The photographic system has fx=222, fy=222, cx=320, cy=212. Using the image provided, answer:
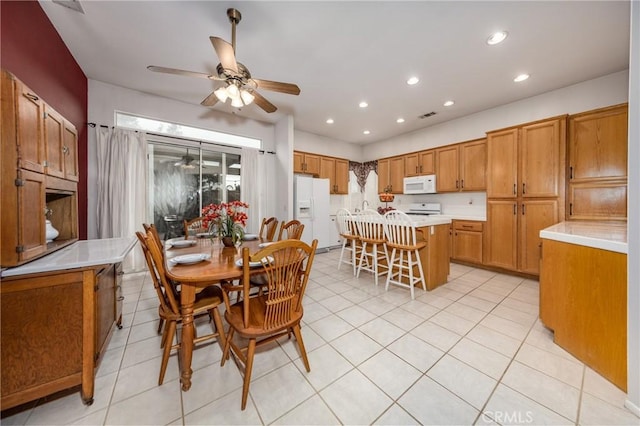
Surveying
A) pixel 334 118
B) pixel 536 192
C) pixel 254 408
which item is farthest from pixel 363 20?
pixel 536 192

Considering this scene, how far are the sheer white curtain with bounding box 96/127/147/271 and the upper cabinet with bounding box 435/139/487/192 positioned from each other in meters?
5.35

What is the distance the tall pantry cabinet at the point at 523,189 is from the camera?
3168 millimetres

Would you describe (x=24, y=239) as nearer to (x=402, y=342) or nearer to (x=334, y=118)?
(x=402, y=342)

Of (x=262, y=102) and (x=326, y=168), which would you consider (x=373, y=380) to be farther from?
(x=326, y=168)

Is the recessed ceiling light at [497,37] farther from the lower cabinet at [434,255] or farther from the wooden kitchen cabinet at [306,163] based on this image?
the wooden kitchen cabinet at [306,163]

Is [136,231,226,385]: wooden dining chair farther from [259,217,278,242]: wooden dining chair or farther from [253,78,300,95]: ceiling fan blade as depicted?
[253,78,300,95]: ceiling fan blade

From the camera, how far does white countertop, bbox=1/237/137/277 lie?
1184mm

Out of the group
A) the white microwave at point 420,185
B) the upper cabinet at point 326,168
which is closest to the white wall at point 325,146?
the upper cabinet at point 326,168

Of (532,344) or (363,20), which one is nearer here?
(532,344)

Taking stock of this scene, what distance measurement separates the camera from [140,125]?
349cm

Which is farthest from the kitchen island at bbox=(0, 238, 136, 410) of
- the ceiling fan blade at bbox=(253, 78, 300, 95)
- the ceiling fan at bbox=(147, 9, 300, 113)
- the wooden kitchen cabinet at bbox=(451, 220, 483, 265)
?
the wooden kitchen cabinet at bbox=(451, 220, 483, 265)

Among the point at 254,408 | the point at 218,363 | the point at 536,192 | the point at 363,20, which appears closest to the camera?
the point at 254,408

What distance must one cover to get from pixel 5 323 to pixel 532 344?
3.52 meters

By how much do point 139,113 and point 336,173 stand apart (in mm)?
4029
